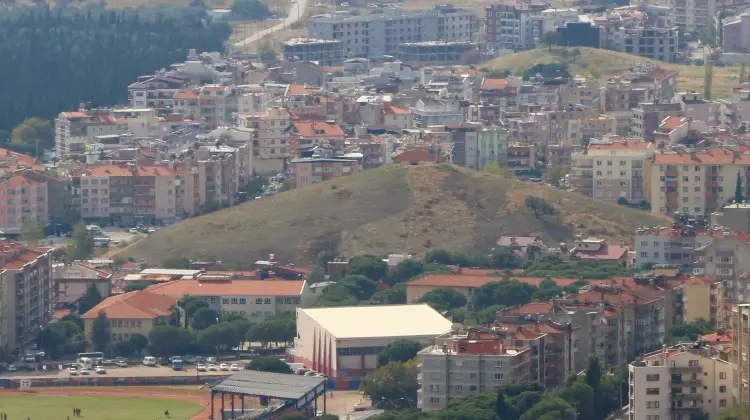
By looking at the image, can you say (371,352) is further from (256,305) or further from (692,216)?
(692,216)

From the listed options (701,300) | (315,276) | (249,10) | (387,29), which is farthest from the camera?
(249,10)

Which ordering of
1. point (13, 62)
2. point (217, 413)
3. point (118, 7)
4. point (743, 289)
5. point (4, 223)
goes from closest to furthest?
point (217, 413), point (743, 289), point (4, 223), point (13, 62), point (118, 7)

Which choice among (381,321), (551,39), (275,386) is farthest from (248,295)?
(551,39)

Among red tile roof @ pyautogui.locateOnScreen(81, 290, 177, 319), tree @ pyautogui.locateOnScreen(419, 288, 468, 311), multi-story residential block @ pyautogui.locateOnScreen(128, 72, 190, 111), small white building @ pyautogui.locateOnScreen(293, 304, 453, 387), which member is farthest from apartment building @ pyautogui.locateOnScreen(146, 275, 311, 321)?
multi-story residential block @ pyautogui.locateOnScreen(128, 72, 190, 111)

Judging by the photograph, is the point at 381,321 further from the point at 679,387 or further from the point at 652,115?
the point at 652,115

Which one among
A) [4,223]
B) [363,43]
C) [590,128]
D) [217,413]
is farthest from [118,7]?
[217,413]

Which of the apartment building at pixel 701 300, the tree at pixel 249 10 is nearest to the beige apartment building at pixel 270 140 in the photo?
the apartment building at pixel 701 300

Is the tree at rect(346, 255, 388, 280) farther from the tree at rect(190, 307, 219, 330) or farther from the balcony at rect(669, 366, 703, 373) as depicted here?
the balcony at rect(669, 366, 703, 373)
